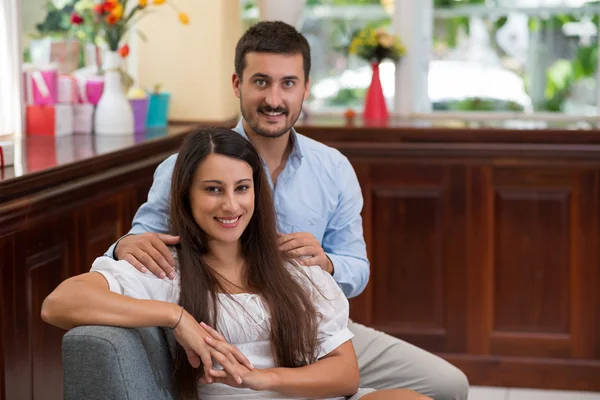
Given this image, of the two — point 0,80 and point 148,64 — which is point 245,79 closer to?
point 0,80

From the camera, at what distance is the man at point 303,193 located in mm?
2414

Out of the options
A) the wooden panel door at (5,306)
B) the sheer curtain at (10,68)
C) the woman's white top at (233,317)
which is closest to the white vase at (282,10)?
the sheer curtain at (10,68)

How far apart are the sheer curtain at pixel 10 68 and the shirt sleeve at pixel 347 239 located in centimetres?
123

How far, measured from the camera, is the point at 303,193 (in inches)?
103

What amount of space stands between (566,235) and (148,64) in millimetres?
1870

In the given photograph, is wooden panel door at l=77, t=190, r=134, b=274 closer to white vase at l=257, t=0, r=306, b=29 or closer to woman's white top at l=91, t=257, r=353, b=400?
woman's white top at l=91, t=257, r=353, b=400

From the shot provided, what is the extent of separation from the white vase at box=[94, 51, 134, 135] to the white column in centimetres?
149

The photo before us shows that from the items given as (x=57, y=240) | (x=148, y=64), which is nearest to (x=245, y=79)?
(x=57, y=240)

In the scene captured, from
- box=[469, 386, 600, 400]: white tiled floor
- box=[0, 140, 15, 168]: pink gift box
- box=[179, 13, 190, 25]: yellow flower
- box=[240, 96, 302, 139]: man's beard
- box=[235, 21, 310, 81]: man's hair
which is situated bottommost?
box=[469, 386, 600, 400]: white tiled floor

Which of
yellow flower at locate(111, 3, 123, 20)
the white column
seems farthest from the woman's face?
the white column

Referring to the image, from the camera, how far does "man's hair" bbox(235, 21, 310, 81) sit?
8.04 feet

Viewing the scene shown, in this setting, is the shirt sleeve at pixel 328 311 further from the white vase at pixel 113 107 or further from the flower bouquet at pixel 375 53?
the flower bouquet at pixel 375 53

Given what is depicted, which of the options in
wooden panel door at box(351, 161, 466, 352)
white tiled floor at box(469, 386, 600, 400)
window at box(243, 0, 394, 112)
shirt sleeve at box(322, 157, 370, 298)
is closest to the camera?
shirt sleeve at box(322, 157, 370, 298)

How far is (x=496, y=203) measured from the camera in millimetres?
4086
